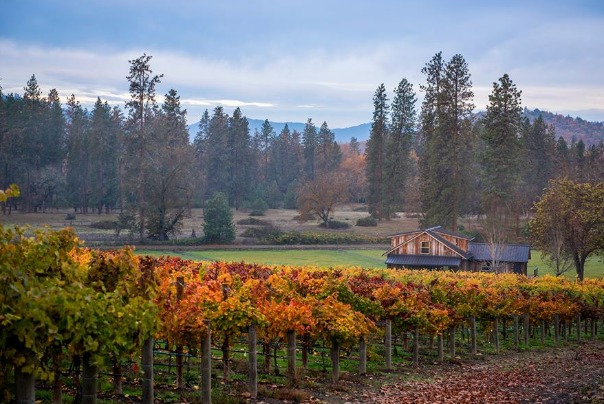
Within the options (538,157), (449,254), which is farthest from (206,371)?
(538,157)

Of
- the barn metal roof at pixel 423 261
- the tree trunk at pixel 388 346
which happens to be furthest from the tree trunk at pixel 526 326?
the barn metal roof at pixel 423 261

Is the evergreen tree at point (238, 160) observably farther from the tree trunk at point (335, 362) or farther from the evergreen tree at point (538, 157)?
the tree trunk at point (335, 362)

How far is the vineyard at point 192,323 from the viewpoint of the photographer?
8547 mm

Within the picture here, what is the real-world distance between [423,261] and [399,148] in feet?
163

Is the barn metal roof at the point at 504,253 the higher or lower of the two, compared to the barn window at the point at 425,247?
lower

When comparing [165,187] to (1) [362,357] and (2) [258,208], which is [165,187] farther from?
(1) [362,357]

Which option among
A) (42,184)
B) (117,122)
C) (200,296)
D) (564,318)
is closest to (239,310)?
(200,296)

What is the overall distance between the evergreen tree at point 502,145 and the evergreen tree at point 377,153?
87.5 feet

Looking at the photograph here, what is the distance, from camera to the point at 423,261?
177ft

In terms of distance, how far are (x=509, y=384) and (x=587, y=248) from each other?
126ft

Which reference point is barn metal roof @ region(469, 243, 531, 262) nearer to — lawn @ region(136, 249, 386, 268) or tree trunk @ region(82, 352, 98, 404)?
lawn @ region(136, 249, 386, 268)

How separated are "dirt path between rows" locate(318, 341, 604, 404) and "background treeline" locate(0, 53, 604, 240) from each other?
169 ft

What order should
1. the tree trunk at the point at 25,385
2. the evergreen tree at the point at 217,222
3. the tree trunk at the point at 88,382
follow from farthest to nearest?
the evergreen tree at the point at 217,222 < the tree trunk at the point at 88,382 < the tree trunk at the point at 25,385

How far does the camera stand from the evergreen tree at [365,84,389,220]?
102 metres
